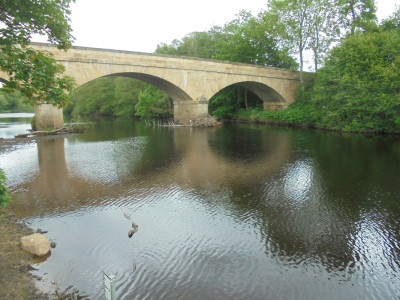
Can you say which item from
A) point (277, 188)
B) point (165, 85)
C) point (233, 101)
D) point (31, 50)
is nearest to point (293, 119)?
point (233, 101)

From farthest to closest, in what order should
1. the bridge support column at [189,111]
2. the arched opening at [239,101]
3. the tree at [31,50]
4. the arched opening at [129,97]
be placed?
the arched opening at [239,101] → the arched opening at [129,97] → the bridge support column at [189,111] → the tree at [31,50]

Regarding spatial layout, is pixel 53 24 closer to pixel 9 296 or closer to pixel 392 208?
pixel 9 296

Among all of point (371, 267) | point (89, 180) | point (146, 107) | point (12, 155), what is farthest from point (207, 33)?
point (371, 267)

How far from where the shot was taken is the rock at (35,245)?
15.3ft

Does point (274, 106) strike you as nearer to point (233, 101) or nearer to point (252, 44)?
point (233, 101)

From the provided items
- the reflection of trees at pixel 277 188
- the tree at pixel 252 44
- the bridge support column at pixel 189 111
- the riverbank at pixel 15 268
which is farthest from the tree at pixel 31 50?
the tree at pixel 252 44

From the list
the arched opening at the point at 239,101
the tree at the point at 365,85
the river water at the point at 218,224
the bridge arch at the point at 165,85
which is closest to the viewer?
the river water at the point at 218,224

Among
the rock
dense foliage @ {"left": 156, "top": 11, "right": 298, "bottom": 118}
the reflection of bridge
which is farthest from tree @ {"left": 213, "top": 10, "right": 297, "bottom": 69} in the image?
the rock

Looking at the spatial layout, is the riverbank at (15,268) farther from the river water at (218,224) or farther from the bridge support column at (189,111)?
the bridge support column at (189,111)

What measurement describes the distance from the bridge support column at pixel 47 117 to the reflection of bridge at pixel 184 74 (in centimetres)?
270

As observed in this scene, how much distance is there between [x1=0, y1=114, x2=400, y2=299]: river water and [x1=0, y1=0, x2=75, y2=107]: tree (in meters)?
2.54

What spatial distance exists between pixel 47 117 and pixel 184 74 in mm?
10501

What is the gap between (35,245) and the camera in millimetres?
4699

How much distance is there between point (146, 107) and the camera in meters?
39.2
